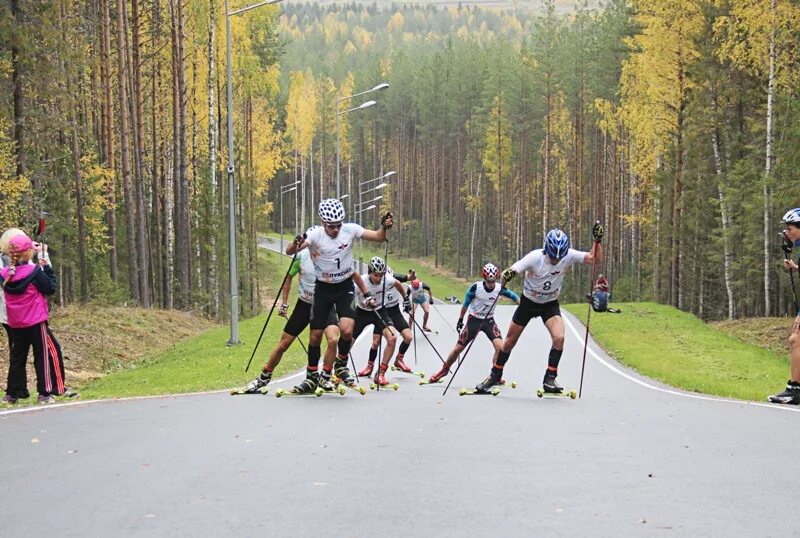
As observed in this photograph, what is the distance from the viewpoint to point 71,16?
24.6 m

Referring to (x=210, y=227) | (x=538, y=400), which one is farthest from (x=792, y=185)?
(x=210, y=227)

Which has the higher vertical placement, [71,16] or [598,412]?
[71,16]

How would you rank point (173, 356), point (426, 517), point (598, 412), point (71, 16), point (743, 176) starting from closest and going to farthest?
1. point (426, 517)
2. point (598, 412)
3. point (173, 356)
4. point (71, 16)
5. point (743, 176)

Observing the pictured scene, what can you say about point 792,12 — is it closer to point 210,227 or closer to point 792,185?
point 792,185

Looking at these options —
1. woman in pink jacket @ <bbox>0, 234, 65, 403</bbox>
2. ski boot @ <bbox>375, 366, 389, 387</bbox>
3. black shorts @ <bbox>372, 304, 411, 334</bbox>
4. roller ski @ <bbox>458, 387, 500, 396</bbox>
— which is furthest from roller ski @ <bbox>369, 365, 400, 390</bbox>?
woman in pink jacket @ <bbox>0, 234, 65, 403</bbox>

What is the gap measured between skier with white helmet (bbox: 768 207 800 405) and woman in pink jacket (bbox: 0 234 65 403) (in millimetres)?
8359

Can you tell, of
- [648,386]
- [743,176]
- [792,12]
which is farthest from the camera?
[743,176]

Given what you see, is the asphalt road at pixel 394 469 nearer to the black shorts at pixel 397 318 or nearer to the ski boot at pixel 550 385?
the ski boot at pixel 550 385

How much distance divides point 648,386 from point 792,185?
37.5 ft

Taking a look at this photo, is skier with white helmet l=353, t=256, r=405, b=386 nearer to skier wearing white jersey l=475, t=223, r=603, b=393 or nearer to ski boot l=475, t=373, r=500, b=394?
ski boot l=475, t=373, r=500, b=394

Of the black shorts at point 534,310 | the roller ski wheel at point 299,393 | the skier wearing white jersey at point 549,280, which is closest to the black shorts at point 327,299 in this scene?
the roller ski wheel at point 299,393

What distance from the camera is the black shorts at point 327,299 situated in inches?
442

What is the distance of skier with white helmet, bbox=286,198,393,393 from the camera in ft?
35.7

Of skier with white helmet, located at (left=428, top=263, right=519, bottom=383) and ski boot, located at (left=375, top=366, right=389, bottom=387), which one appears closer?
ski boot, located at (left=375, top=366, right=389, bottom=387)
